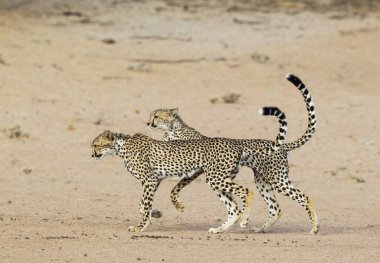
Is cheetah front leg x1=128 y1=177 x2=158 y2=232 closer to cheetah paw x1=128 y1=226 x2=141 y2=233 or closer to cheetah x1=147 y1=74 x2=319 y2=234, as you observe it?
cheetah paw x1=128 y1=226 x2=141 y2=233

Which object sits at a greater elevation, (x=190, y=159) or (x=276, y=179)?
(x=190, y=159)

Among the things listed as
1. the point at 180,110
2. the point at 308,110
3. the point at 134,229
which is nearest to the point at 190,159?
the point at 134,229

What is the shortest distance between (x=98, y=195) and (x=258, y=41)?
1391 centimetres

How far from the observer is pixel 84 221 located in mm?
15977

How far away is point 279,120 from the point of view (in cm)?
1511

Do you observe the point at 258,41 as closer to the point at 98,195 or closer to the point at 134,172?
the point at 98,195

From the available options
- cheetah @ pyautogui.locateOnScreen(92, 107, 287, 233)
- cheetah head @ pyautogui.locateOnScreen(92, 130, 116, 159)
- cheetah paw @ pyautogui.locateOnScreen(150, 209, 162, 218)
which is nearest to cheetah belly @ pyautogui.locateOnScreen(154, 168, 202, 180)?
cheetah @ pyautogui.locateOnScreen(92, 107, 287, 233)

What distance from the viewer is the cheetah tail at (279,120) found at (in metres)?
14.5

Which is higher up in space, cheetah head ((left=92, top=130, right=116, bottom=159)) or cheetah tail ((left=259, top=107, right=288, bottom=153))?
cheetah tail ((left=259, top=107, right=288, bottom=153))

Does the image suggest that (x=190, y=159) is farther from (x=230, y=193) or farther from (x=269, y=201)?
(x=269, y=201)

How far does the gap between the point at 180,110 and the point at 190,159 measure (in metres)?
10.9

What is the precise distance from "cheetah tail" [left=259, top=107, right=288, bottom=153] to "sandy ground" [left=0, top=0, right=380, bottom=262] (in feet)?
3.52

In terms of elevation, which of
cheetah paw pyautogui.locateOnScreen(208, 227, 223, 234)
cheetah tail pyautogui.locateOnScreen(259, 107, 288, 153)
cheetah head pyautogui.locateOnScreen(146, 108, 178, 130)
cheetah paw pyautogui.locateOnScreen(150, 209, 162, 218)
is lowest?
cheetah paw pyautogui.locateOnScreen(150, 209, 162, 218)

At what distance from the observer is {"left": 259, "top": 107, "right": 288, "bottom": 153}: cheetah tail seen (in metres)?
14.5
